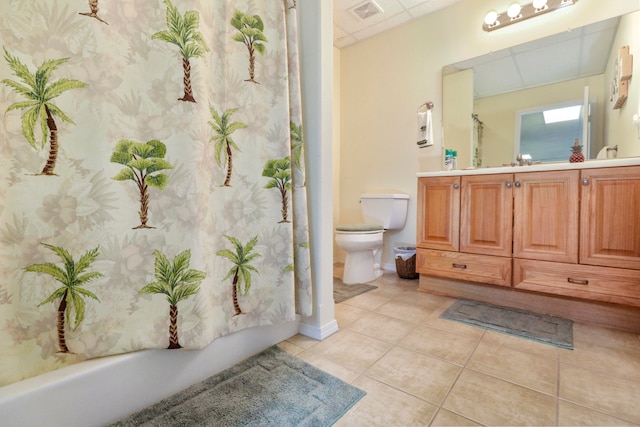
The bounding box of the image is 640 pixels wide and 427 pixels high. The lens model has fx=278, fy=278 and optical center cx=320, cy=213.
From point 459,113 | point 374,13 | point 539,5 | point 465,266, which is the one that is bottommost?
point 465,266

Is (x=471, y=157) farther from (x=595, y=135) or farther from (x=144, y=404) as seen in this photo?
(x=144, y=404)

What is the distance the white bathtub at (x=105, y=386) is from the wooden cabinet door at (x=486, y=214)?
5.14 ft

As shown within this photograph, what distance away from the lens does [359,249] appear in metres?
2.17

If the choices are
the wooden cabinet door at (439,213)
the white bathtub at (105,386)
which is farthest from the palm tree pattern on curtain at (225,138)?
the wooden cabinet door at (439,213)

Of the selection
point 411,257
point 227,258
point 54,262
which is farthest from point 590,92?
point 54,262

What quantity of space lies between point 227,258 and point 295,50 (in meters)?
0.91

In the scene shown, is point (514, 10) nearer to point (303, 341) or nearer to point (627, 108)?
point (627, 108)

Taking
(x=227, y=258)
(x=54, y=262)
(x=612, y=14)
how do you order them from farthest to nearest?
(x=612, y=14) < (x=227, y=258) < (x=54, y=262)

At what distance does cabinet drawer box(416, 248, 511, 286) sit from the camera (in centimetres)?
169

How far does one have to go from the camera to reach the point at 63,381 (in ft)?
2.40

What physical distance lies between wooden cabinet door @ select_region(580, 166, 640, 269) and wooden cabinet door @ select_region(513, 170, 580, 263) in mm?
43

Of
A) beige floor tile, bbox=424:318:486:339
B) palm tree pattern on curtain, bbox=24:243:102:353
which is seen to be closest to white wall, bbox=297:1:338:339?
beige floor tile, bbox=424:318:486:339

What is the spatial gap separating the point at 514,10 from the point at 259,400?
2.79m

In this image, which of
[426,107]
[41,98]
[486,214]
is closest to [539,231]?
[486,214]
